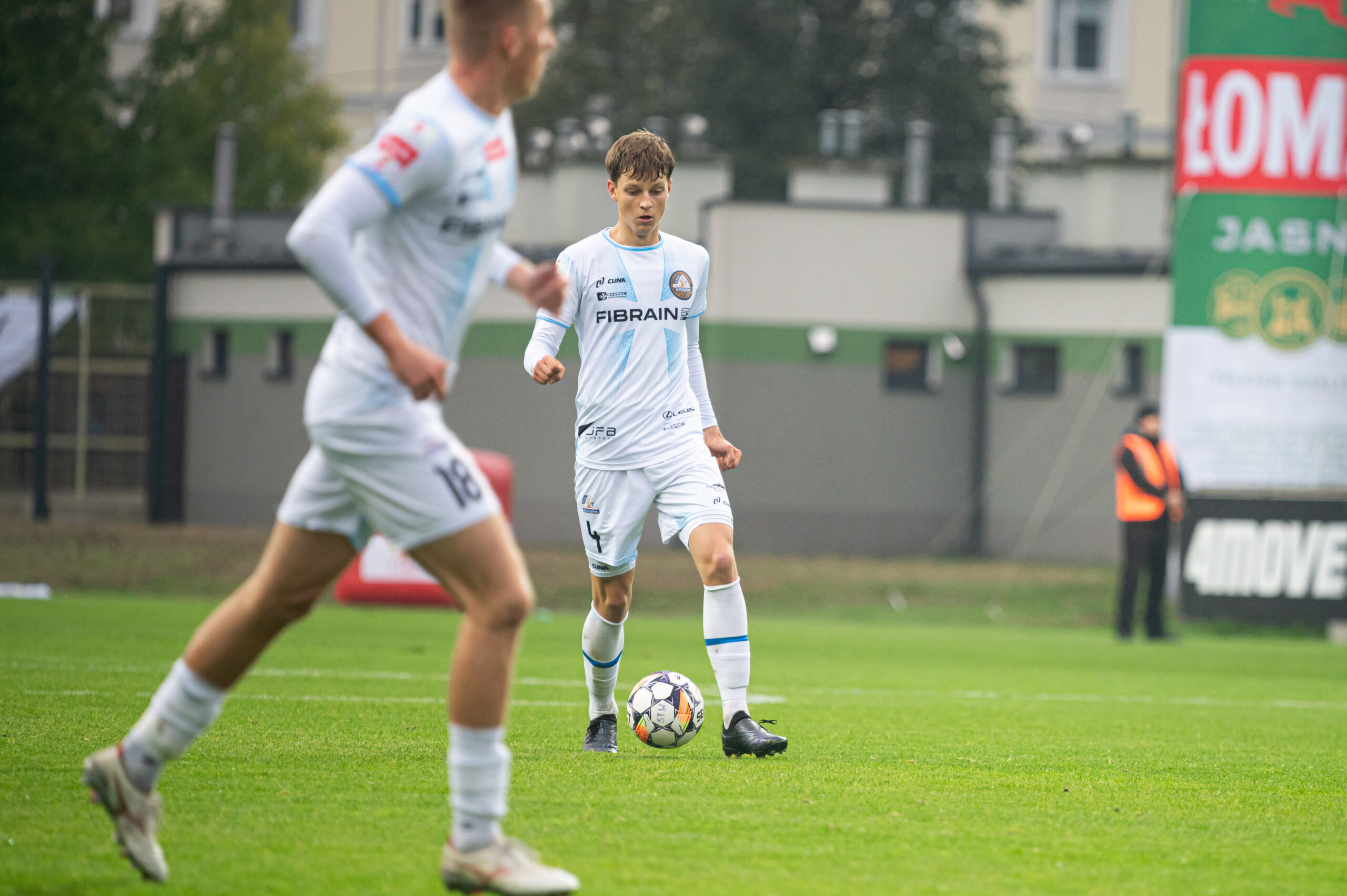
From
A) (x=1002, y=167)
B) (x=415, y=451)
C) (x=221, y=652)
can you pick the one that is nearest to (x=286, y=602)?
(x=221, y=652)

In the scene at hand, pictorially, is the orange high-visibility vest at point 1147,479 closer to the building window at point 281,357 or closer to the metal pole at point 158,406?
the building window at point 281,357

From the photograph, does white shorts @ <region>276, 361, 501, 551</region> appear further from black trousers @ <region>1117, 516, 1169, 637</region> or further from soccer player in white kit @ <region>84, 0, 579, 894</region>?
black trousers @ <region>1117, 516, 1169, 637</region>

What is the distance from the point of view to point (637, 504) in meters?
6.62

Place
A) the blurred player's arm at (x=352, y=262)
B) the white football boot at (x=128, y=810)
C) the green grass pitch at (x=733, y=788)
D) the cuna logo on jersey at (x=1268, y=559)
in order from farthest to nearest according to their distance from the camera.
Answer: the cuna logo on jersey at (x=1268, y=559)
the green grass pitch at (x=733, y=788)
the white football boot at (x=128, y=810)
the blurred player's arm at (x=352, y=262)

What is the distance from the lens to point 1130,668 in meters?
12.8

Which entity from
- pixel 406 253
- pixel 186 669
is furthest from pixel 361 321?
pixel 186 669

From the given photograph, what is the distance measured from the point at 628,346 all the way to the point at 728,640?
50.7 inches

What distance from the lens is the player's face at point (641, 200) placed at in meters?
6.57

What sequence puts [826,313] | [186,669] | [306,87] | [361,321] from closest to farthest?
[361,321]
[186,669]
[826,313]
[306,87]

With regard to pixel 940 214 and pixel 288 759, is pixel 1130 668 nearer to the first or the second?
pixel 288 759

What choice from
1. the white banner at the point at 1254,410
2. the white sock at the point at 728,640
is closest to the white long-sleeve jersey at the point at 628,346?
the white sock at the point at 728,640

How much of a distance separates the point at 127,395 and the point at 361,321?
24048 millimetres

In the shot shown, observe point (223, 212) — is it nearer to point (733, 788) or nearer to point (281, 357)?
point (281, 357)

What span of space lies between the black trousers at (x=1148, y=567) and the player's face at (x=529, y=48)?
13185 mm
